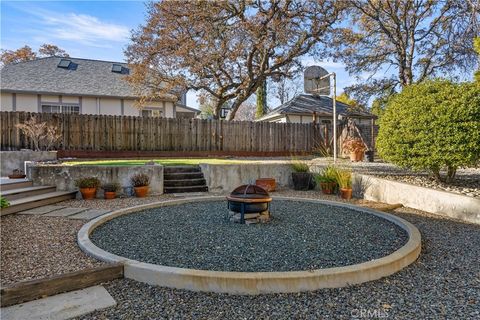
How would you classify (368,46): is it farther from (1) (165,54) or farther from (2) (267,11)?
(1) (165,54)

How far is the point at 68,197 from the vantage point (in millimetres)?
6980

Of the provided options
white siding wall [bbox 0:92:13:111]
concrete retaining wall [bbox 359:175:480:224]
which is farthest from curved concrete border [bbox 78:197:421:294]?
white siding wall [bbox 0:92:13:111]

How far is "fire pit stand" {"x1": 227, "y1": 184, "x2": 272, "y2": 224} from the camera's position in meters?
4.65

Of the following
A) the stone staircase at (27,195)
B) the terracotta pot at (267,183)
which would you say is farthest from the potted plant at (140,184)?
the terracotta pot at (267,183)

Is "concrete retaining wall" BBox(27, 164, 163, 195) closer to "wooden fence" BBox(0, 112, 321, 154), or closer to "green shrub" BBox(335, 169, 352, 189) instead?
"green shrub" BBox(335, 169, 352, 189)

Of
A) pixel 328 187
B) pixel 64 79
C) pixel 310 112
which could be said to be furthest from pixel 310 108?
pixel 64 79

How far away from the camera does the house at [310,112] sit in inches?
796

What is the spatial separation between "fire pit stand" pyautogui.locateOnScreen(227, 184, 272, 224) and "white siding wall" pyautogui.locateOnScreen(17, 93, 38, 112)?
14422mm

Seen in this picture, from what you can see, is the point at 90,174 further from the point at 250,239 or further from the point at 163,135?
the point at 163,135

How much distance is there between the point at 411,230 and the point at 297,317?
8.37ft

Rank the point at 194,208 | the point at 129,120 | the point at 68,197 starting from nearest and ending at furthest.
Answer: the point at 194,208 < the point at 68,197 < the point at 129,120

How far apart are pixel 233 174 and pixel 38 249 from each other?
516 centimetres

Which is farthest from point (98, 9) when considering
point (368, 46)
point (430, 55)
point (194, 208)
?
point (430, 55)

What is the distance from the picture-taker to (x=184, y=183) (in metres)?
8.14
